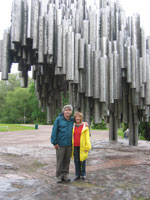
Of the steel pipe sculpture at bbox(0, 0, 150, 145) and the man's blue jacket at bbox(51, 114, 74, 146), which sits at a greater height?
the steel pipe sculpture at bbox(0, 0, 150, 145)

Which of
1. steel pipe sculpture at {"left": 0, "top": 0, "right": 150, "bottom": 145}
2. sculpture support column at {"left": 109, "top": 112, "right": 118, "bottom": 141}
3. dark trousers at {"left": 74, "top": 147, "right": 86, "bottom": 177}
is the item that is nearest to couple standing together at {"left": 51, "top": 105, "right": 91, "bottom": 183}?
dark trousers at {"left": 74, "top": 147, "right": 86, "bottom": 177}

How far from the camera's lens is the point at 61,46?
742cm

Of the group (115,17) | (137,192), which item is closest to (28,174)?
(137,192)

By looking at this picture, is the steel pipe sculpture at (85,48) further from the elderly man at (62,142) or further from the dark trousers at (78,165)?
the dark trousers at (78,165)

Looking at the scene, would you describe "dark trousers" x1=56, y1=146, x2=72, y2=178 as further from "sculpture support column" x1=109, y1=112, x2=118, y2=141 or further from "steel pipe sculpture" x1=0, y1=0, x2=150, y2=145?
"sculpture support column" x1=109, y1=112, x2=118, y2=141

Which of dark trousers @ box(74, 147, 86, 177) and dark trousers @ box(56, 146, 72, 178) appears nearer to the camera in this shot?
dark trousers @ box(56, 146, 72, 178)

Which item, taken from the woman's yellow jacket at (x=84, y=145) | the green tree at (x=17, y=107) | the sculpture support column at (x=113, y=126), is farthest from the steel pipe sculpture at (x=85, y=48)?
the green tree at (x=17, y=107)

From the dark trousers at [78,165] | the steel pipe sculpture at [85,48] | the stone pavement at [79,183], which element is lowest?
the stone pavement at [79,183]

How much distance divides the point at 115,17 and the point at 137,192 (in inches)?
287

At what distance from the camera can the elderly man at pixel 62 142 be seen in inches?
181

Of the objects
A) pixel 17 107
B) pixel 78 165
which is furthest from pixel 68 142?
pixel 17 107

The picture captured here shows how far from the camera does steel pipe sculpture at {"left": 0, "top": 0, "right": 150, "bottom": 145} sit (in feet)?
24.2

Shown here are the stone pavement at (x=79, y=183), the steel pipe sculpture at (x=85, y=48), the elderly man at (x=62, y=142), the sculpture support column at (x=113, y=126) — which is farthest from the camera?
the sculpture support column at (x=113, y=126)

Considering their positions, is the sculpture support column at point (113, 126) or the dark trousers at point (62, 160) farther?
the sculpture support column at point (113, 126)
